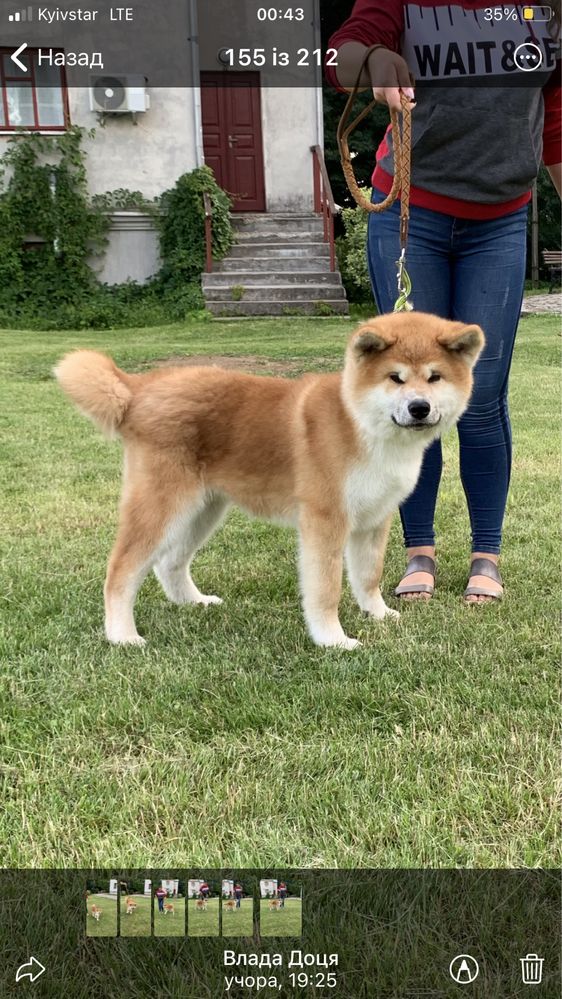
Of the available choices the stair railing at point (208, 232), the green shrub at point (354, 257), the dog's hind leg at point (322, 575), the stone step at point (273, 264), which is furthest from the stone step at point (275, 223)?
the dog's hind leg at point (322, 575)

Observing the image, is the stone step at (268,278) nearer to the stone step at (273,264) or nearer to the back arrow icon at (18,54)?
the stone step at (273,264)

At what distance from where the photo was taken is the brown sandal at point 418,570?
3.07 metres

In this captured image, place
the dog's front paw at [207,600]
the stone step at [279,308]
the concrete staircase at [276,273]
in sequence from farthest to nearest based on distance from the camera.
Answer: the concrete staircase at [276,273] → the stone step at [279,308] → the dog's front paw at [207,600]

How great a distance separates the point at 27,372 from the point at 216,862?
7.95m

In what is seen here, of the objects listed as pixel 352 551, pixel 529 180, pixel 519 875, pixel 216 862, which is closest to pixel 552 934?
pixel 519 875

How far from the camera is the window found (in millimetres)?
13344

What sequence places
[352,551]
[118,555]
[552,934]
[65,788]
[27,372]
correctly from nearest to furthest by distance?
[552,934] → [65,788] → [118,555] → [352,551] → [27,372]

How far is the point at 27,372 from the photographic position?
8742 millimetres

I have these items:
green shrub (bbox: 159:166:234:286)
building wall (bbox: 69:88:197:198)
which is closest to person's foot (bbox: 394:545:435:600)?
green shrub (bbox: 159:166:234:286)

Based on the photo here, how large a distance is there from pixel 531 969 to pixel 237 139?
1524 centimetres

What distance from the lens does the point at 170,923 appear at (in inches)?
50.1

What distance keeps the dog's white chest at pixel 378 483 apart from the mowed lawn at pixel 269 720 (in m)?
0.41

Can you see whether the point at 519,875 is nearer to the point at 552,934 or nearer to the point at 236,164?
the point at 552,934

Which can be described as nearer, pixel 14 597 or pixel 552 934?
pixel 552 934
